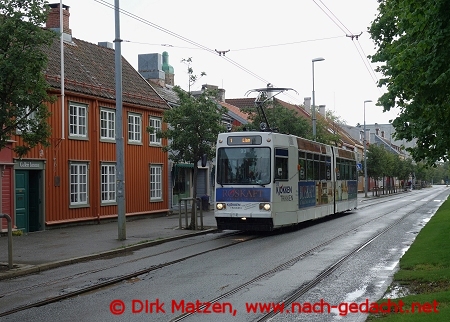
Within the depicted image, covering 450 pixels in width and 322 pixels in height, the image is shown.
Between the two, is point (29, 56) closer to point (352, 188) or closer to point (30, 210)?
point (30, 210)

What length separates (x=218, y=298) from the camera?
9875mm

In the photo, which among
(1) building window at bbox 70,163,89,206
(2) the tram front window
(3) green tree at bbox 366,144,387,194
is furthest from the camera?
(3) green tree at bbox 366,144,387,194

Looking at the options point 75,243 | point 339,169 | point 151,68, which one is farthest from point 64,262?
point 151,68

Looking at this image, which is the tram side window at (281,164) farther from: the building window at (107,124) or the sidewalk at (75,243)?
the building window at (107,124)

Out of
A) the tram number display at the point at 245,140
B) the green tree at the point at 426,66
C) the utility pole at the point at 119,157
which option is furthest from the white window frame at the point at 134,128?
the green tree at the point at 426,66

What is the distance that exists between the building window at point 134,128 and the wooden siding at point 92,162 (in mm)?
286

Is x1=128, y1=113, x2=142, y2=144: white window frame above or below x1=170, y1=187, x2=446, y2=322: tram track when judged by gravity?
above

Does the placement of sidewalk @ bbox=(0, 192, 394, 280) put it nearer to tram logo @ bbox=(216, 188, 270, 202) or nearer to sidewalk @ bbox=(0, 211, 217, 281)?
sidewalk @ bbox=(0, 211, 217, 281)

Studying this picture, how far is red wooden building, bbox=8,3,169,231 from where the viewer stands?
23.6 m

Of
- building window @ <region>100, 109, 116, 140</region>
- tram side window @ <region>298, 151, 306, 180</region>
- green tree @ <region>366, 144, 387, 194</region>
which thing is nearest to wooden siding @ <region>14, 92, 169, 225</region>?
building window @ <region>100, 109, 116, 140</region>

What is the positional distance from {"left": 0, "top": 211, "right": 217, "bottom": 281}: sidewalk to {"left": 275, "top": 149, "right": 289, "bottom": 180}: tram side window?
361 centimetres

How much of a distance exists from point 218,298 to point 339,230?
1305 centimetres

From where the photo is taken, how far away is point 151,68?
135ft

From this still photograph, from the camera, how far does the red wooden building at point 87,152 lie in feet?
77.3
